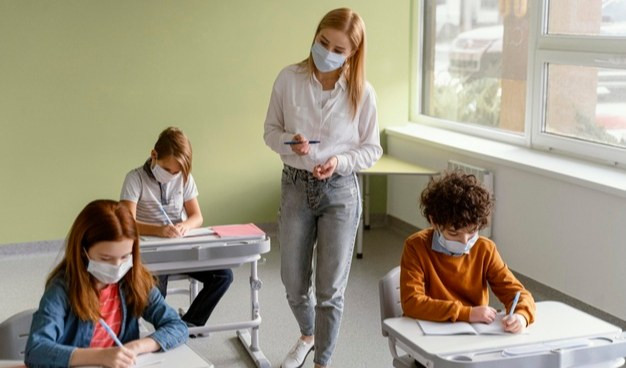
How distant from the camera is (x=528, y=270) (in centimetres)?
446

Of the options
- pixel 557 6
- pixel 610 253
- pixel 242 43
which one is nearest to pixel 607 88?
pixel 557 6

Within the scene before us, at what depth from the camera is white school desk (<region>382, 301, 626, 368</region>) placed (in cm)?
206

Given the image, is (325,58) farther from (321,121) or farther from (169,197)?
(169,197)

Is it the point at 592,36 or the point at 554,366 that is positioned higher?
the point at 592,36

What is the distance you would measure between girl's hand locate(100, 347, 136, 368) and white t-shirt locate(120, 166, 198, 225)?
4.79ft

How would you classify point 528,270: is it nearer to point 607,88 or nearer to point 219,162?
point 607,88

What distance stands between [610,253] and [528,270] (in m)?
0.65

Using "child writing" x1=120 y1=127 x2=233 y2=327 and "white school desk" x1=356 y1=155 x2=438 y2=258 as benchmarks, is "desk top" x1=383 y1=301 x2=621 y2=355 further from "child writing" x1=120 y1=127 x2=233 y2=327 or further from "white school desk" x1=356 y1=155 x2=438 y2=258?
"white school desk" x1=356 y1=155 x2=438 y2=258

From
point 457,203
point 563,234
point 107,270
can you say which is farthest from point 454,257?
point 563,234

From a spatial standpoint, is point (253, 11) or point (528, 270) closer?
point (528, 270)

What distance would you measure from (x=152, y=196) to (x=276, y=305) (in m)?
1.14

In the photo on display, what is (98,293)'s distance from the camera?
7.30 ft

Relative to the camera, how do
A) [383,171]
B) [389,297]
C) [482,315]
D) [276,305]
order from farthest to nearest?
[383,171] → [276,305] → [389,297] → [482,315]

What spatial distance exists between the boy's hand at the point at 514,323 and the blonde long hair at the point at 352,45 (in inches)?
43.7
